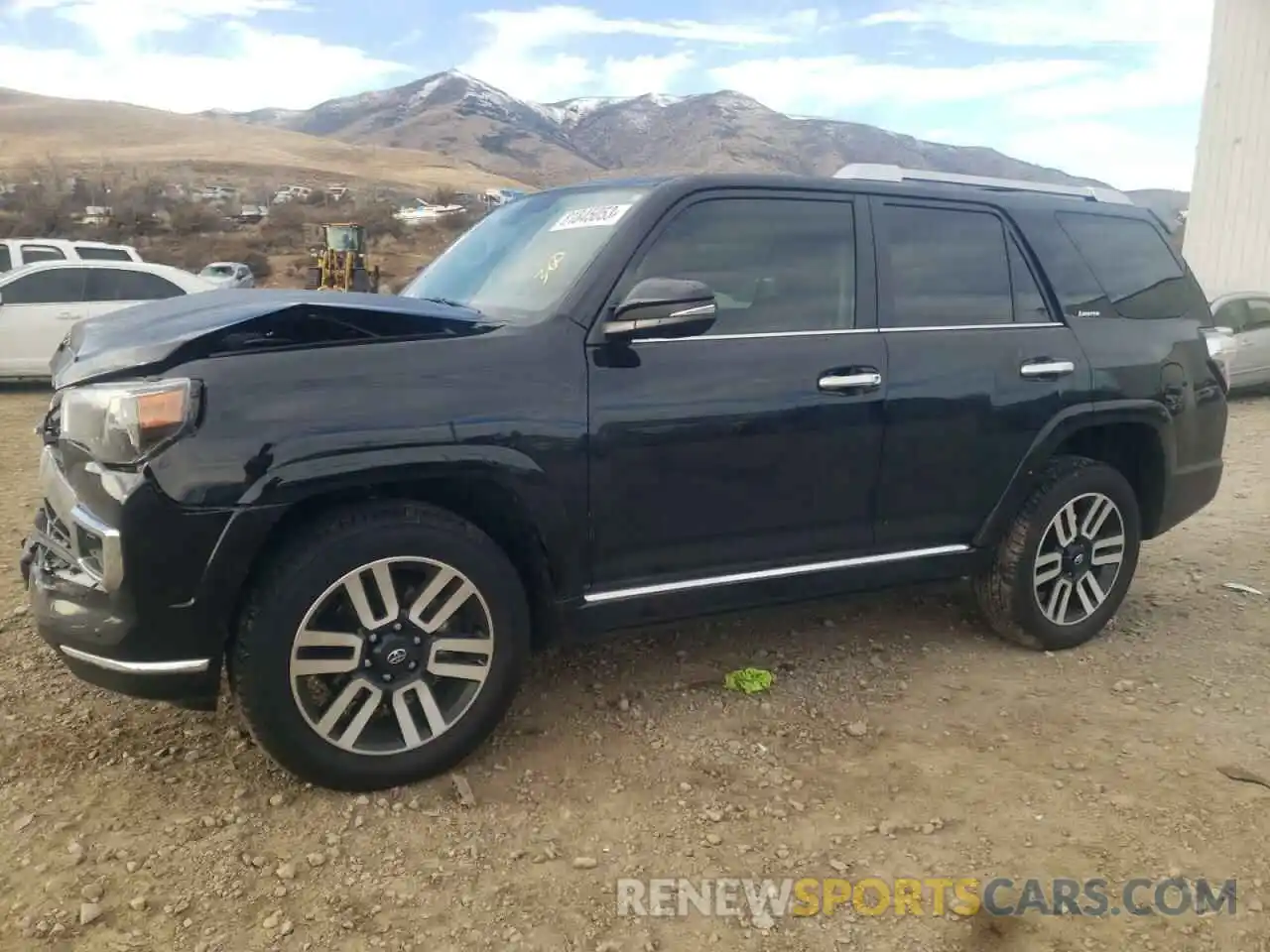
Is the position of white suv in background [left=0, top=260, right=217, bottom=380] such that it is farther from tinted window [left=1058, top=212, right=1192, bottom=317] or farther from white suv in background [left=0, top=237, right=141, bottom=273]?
tinted window [left=1058, top=212, right=1192, bottom=317]

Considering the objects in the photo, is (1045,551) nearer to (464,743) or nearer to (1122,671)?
(1122,671)

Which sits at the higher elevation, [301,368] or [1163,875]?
[301,368]

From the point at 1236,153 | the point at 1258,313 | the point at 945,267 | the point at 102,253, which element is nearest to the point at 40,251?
the point at 102,253

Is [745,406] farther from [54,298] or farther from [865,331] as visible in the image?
[54,298]

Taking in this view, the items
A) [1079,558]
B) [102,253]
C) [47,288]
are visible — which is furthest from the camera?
[102,253]

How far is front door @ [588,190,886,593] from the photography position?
3229 mm

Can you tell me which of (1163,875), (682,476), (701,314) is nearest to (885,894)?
(1163,875)

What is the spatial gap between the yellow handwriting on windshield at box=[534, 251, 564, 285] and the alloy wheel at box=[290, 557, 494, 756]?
1054 mm

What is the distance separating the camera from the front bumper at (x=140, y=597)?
2.63 metres

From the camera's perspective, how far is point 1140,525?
4.50 m

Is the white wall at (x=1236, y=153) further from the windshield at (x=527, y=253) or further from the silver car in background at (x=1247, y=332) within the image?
the windshield at (x=527, y=253)

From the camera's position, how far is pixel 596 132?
15938 centimetres

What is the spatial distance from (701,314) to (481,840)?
1.63m

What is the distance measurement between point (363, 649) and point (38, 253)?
14.8 meters
